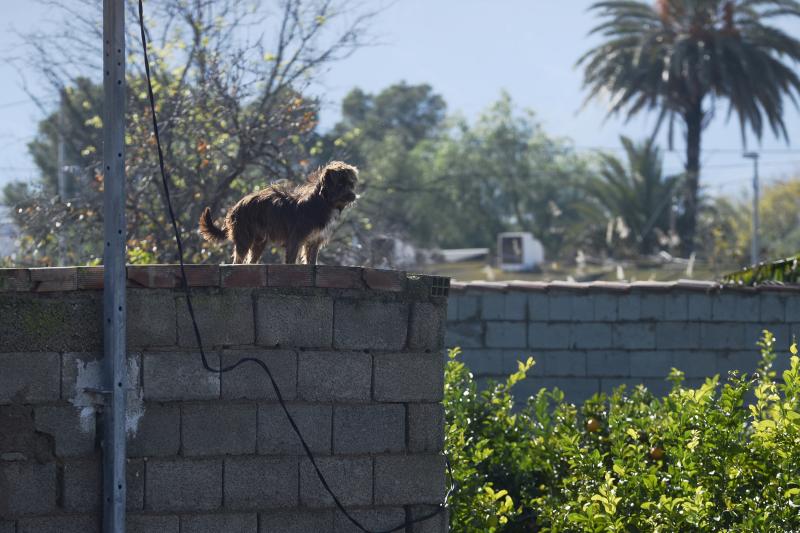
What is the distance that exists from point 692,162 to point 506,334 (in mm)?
20439

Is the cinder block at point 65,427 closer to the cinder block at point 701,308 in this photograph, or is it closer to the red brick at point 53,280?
the red brick at point 53,280

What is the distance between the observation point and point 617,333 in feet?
36.3

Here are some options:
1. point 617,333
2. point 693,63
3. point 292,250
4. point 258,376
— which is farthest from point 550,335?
point 693,63


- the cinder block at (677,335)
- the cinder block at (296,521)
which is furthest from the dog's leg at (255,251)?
the cinder block at (677,335)

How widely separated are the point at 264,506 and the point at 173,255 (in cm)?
772

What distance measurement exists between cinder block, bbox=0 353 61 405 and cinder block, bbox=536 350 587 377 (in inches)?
265

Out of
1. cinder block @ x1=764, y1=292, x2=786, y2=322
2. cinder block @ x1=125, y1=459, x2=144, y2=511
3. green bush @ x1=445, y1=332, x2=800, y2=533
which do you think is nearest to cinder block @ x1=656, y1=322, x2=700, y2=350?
cinder block @ x1=764, y1=292, x2=786, y2=322

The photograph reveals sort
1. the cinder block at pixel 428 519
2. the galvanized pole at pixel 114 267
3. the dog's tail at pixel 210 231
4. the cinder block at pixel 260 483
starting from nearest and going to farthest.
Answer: the galvanized pole at pixel 114 267
the cinder block at pixel 260 483
the cinder block at pixel 428 519
the dog's tail at pixel 210 231

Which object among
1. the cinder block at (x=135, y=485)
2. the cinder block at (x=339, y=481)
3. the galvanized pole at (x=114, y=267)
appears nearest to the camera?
the galvanized pole at (x=114, y=267)

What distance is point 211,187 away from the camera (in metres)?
13.1

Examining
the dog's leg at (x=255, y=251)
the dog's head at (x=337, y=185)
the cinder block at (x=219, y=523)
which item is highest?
the dog's head at (x=337, y=185)

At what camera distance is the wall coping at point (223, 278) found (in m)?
4.93

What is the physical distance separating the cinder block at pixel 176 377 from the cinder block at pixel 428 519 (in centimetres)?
113

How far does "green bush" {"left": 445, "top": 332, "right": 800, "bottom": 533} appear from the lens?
618 centimetres
